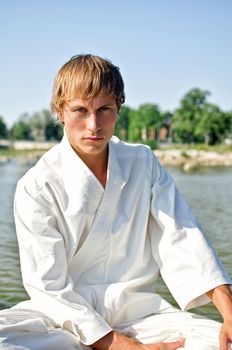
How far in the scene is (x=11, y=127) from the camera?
117 metres

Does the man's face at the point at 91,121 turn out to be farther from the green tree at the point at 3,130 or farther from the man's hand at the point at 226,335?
the green tree at the point at 3,130

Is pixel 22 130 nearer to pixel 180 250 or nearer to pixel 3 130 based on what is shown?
pixel 3 130

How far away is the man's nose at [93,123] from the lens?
263 cm

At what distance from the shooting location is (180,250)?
2824mm

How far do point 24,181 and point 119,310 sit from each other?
752 mm

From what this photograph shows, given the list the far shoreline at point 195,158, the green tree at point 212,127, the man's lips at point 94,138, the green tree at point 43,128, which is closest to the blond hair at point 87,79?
the man's lips at point 94,138

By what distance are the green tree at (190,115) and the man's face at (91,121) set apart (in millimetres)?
70111

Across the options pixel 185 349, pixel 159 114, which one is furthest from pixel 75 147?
pixel 159 114

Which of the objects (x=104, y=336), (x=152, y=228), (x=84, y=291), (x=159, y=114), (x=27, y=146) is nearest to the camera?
(x=104, y=336)

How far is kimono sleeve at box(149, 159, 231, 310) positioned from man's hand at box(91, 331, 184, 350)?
8.8 inches

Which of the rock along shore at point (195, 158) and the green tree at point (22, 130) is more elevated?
the rock along shore at point (195, 158)

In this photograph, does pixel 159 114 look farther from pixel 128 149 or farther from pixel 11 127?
pixel 128 149

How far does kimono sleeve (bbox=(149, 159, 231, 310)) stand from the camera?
8.99 ft

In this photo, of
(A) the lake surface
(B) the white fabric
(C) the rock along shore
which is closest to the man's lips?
(B) the white fabric
